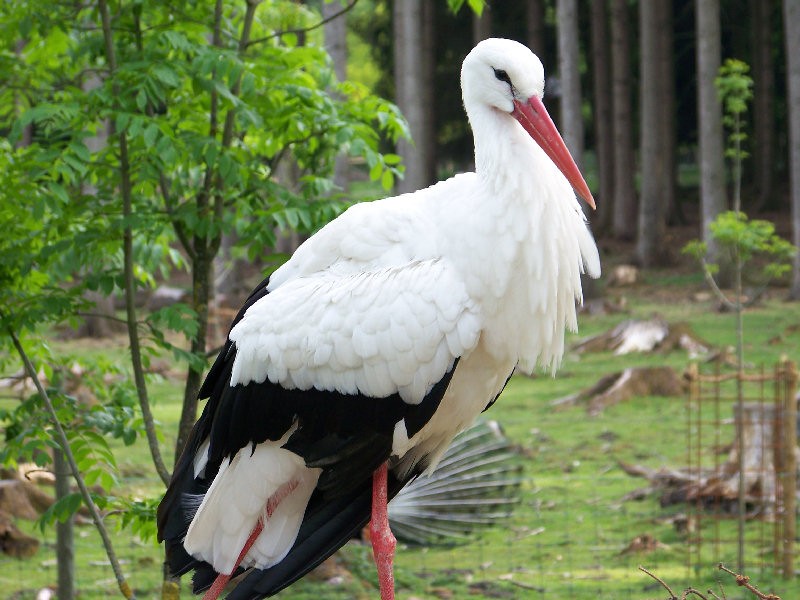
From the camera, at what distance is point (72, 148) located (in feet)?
13.9

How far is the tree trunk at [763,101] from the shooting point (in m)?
22.5

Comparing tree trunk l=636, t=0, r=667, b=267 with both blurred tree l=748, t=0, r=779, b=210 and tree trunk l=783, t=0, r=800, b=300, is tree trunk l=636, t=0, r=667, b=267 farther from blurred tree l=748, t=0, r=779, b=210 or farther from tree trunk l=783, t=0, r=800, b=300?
blurred tree l=748, t=0, r=779, b=210

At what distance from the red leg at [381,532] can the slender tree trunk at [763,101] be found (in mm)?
20003

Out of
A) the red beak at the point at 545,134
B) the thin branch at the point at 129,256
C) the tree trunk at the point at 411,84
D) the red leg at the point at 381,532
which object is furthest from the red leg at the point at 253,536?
the tree trunk at the point at 411,84

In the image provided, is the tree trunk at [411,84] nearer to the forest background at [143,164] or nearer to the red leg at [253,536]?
the forest background at [143,164]

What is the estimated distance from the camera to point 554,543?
750 cm

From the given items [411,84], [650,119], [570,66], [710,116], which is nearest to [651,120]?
[650,119]

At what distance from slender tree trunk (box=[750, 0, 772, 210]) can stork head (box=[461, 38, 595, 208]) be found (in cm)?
1989

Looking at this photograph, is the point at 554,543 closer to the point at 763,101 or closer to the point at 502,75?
the point at 502,75

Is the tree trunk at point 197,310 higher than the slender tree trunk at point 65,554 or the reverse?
higher

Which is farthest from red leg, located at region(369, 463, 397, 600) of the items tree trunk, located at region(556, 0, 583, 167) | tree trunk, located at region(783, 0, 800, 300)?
tree trunk, located at region(556, 0, 583, 167)

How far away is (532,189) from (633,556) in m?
4.20

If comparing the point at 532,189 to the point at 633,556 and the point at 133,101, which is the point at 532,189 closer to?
the point at 133,101

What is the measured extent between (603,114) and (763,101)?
2.88 m
